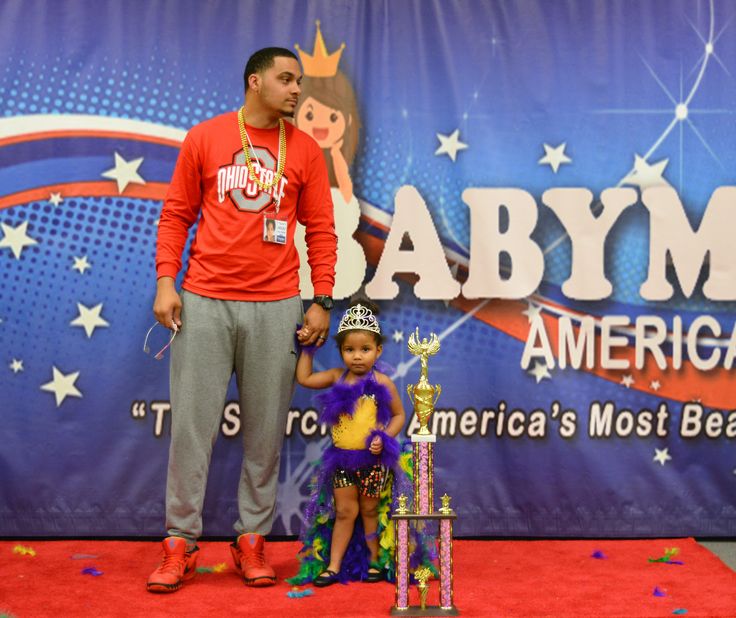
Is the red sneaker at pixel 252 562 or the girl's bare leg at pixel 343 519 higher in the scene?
the girl's bare leg at pixel 343 519

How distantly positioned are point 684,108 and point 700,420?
1215 millimetres

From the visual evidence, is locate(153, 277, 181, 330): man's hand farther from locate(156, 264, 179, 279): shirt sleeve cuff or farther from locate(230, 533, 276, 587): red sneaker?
locate(230, 533, 276, 587): red sneaker

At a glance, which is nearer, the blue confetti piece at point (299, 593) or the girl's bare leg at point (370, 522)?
the blue confetti piece at point (299, 593)

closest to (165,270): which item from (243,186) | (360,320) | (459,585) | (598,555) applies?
(243,186)

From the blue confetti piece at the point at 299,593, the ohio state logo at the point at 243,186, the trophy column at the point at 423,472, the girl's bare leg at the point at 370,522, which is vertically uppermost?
the ohio state logo at the point at 243,186

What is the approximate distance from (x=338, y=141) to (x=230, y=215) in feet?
2.62

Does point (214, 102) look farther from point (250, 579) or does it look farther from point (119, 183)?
point (250, 579)

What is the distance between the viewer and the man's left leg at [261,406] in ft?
11.3

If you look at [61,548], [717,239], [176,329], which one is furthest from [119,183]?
[717,239]

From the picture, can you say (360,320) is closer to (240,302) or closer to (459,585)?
(240,302)

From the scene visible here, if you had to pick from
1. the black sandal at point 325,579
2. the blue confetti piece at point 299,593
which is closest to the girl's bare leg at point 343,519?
the black sandal at point 325,579

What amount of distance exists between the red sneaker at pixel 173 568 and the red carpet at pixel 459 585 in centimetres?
3

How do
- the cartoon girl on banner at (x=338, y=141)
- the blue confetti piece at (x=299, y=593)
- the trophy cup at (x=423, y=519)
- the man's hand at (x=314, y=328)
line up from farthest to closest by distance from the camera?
1. the cartoon girl on banner at (x=338, y=141)
2. the man's hand at (x=314, y=328)
3. the blue confetti piece at (x=299, y=593)
4. the trophy cup at (x=423, y=519)

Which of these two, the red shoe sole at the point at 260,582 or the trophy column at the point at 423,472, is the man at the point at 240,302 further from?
the trophy column at the point at 423,472
